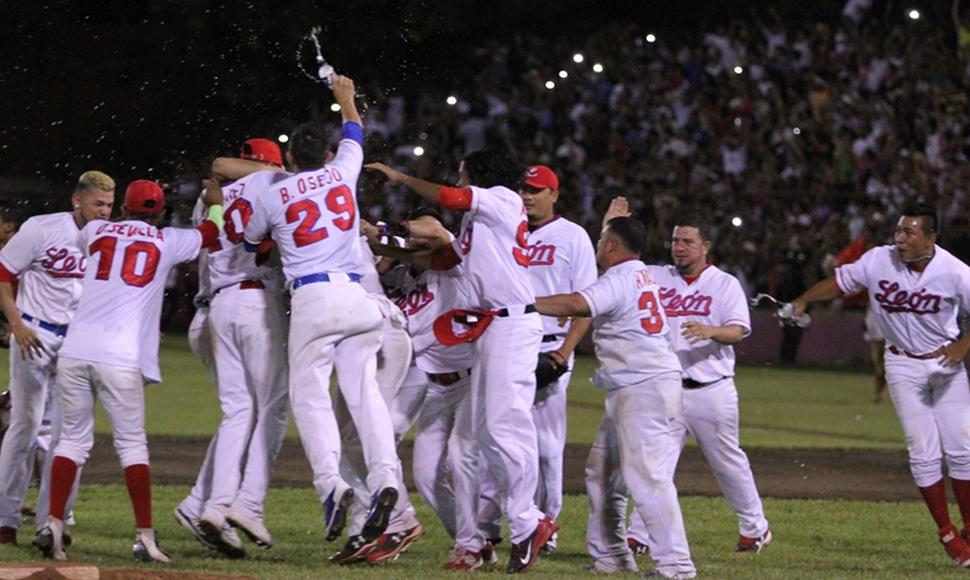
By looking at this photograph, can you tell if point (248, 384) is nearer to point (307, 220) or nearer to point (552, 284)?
point (307, 220)

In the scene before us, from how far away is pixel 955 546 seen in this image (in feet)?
29.5

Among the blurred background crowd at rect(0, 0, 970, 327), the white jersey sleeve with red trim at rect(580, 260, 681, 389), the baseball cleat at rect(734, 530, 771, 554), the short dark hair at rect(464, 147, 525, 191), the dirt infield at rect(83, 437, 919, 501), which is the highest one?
the blurred background crowd at rect(0, 0, 970, 327)

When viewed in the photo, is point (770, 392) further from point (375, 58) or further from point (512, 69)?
point (512, 69)

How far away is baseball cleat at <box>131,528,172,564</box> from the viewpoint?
815 centimetres

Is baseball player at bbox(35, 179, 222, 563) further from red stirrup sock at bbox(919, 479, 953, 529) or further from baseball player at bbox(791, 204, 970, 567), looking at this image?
red stirrup sock at bbox(919, 479, 953, 529)

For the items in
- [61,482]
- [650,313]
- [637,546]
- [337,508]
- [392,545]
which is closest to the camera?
[337,508]

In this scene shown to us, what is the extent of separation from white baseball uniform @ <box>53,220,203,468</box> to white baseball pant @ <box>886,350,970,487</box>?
450cm

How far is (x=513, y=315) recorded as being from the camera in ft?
27.0

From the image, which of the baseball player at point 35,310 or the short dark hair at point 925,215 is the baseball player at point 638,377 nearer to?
the short dark hair at point 925,215

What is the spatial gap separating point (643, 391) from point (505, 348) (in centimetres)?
77

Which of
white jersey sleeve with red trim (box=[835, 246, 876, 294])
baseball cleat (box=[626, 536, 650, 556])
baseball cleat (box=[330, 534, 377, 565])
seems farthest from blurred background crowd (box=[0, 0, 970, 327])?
baseball cleat (box=[330, 534, 377, 565])

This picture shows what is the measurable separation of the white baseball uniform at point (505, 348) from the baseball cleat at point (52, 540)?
2138mm

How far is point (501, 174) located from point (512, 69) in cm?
2230

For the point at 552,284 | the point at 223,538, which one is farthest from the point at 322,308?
the point at 552,284
